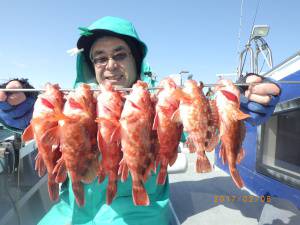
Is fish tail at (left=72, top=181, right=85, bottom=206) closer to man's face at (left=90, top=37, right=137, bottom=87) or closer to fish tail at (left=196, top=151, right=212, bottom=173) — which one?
fish tail at (left=196, top=151, right=212, bottom=173)

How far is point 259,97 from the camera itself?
2439 millimetres

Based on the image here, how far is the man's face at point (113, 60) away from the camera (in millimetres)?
3309

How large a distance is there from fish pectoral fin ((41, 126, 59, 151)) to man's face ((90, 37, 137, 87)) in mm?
1338

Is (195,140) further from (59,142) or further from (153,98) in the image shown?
(59,142)

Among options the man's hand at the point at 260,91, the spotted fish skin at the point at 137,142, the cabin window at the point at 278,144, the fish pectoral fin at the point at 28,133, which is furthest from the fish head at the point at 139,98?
the cabin window at the point at 278,144

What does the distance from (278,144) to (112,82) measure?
277 cm

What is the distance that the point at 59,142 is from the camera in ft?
7.15

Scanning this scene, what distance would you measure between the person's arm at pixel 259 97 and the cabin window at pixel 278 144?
141 centimetres

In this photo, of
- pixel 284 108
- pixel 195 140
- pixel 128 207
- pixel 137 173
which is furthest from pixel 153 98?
pixel 284 108

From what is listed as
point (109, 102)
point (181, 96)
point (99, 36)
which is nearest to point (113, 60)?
point (99, 36)

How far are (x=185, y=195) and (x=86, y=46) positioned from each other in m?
2.68

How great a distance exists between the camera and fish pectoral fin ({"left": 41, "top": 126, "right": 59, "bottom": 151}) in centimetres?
210

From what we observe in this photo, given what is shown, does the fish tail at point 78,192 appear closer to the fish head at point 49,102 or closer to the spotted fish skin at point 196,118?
the fish head at point 49,102

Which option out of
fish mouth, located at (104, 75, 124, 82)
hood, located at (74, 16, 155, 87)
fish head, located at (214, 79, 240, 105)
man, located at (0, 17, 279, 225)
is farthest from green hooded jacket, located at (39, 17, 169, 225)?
hood, located at (74, 16, 155, 87)
